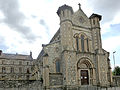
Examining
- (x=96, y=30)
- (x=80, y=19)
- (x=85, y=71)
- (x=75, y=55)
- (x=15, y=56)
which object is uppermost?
(x=80, y=19)

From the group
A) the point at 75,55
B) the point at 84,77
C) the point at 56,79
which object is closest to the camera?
the point at 56,79

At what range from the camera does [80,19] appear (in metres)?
29.8

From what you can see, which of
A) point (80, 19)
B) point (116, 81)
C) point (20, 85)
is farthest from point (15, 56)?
point (116, 81)

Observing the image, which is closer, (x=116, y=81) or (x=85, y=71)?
(x=85, y=71)

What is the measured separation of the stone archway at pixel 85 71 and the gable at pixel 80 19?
7.20 meters

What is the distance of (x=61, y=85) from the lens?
Answer: 82.4ft

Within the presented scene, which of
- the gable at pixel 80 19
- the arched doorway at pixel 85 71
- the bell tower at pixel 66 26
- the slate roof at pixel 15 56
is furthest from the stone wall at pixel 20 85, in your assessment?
the slate roof at pixel 15 56

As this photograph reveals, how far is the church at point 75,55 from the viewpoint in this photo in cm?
2500

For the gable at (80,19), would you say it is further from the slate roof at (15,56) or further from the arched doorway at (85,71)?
the slate roof at (15,56)

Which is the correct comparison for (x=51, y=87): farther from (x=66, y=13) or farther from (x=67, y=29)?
(x=66, y=13)

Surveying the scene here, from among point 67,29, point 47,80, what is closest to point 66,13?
point 67,29

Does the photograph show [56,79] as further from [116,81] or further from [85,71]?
[116,81]

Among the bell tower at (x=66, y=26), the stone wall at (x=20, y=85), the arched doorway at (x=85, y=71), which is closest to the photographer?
the stone wall at (x=20, y=85)

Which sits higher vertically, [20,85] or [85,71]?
[85,71]
